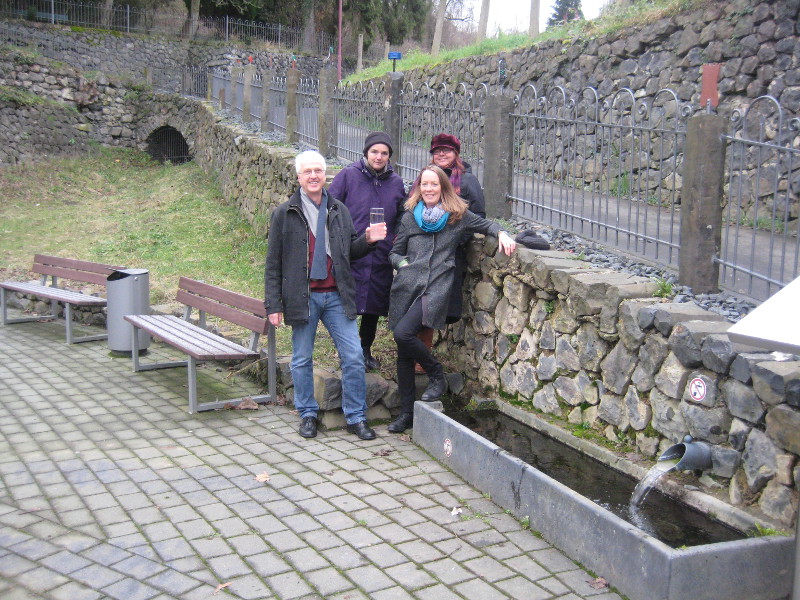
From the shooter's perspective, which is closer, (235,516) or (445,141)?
(235,516)

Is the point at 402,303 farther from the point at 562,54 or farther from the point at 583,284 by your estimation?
the point at 562,54

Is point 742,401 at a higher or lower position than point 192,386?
higher

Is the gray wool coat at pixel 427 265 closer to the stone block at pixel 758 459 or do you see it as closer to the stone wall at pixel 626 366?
the stone wall at pixel 626 366

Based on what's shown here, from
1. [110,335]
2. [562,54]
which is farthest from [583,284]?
[562,54]

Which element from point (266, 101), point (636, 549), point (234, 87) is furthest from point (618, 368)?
point (234, 87)

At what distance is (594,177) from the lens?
5.96m

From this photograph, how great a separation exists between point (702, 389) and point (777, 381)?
0.54 m

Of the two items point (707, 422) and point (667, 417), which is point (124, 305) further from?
point (707, 422)

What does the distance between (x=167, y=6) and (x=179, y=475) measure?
117ft

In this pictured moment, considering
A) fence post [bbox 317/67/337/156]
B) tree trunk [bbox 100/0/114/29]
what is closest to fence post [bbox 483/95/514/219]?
fence post [bbox 317/67/337/156]

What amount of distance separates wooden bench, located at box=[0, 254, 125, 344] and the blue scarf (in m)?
3.85

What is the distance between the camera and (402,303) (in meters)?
5.55

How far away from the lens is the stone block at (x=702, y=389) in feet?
13.3

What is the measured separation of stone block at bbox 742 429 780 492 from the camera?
3686 millimetres
